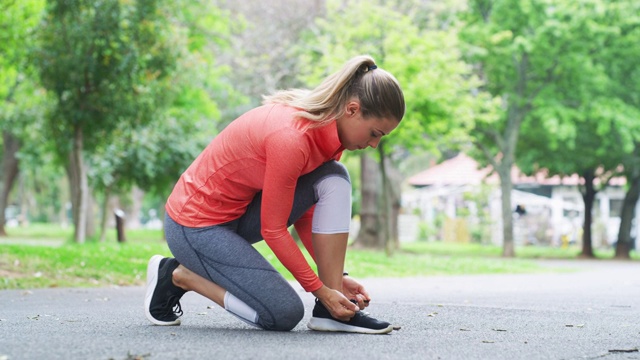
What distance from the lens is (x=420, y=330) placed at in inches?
186

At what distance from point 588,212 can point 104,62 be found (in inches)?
778

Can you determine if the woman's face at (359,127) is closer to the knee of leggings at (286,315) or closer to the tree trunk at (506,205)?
the knee of leggings at (286,315)

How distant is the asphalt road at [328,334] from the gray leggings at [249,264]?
13 centimetres

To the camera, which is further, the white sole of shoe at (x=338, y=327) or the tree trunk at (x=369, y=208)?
the tree trunk at (x=369, y=208)

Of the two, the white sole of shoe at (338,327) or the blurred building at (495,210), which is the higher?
the blurred building at (495,210)

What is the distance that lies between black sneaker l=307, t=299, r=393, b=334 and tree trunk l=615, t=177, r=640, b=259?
82.4ft

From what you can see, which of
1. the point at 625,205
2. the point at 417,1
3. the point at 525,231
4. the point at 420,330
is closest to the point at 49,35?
the point at 417,1

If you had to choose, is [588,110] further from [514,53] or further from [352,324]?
[352,324]

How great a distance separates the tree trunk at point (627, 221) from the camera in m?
28.0

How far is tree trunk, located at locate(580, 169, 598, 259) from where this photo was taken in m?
29.1

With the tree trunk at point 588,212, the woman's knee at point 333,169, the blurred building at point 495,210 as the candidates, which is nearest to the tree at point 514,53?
the tree trunk at point 588,212

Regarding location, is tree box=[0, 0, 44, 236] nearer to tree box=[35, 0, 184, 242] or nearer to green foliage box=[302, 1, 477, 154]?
tree box=[35, 0, 184, 242]

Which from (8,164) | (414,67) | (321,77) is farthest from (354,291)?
(8,164)

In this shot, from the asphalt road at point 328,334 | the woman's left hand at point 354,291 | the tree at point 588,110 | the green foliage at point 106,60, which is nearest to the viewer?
the asphalt road at point 328,334
